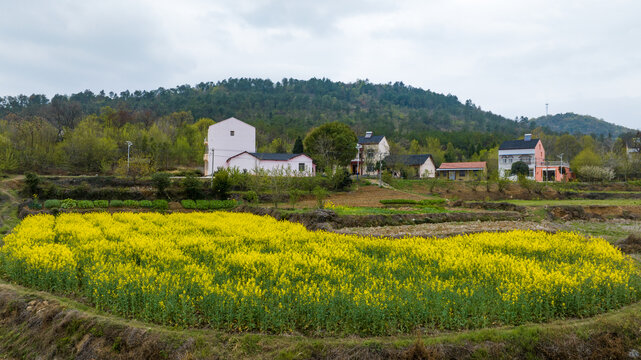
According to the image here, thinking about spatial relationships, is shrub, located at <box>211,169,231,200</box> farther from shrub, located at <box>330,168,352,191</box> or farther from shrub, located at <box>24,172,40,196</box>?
shrub, located at <box>24,172,40,196</box>

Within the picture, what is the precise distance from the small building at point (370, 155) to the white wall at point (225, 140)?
1724 centimetres

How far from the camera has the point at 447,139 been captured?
321ft

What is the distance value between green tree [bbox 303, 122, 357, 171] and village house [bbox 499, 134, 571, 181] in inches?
977

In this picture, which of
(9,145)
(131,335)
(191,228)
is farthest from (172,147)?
(131,335)

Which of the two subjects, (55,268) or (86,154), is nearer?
(55,268)

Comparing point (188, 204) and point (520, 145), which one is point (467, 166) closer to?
point (520, 145)

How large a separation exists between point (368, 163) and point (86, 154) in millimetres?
38191

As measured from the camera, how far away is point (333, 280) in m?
8.05

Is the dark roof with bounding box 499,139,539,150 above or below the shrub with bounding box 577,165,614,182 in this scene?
above

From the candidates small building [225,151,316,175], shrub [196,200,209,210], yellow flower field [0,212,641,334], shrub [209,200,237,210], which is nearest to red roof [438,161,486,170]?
small building [225,151,316,175]

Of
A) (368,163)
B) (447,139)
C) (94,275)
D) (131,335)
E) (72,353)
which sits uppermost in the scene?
(447,139)

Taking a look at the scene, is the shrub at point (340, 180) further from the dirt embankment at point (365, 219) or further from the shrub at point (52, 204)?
the shrub at point (52, 204)

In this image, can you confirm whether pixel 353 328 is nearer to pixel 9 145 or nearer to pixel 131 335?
pixel 131 335

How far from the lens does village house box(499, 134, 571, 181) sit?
58.5 metres
